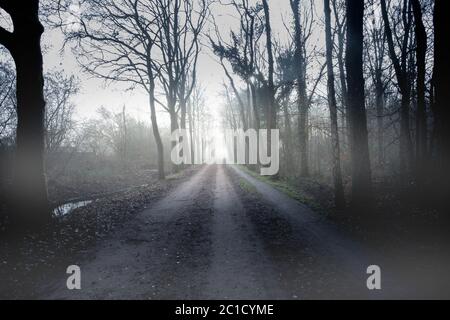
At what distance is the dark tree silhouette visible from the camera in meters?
7.41

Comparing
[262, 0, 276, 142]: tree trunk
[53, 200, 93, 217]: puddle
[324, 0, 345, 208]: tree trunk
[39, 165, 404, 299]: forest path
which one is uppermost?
[262, 0, 276, 142]: tree trunk

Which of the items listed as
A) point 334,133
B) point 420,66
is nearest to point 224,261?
point 334,133

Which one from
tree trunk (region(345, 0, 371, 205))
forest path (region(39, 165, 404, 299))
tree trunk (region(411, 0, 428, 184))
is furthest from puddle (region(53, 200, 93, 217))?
tree trunk (region(411, 0, 428, 184))

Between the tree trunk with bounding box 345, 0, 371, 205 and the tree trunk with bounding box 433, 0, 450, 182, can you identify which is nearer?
the tree trunk with bounding box 433, 0, 450, 182

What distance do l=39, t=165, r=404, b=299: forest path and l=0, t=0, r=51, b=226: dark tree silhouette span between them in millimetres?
2477

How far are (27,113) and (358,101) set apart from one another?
1001 cm

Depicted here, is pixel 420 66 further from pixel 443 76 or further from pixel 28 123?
pixel 28 123

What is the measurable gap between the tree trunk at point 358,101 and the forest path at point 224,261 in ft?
6.00

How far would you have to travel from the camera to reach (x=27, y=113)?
7.58 meters

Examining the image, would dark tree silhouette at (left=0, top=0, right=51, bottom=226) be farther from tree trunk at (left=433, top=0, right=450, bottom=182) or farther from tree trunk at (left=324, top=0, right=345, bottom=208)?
tree trunk at (left=433, top=0, right=450, bottom=182)

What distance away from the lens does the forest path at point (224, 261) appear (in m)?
4.60
